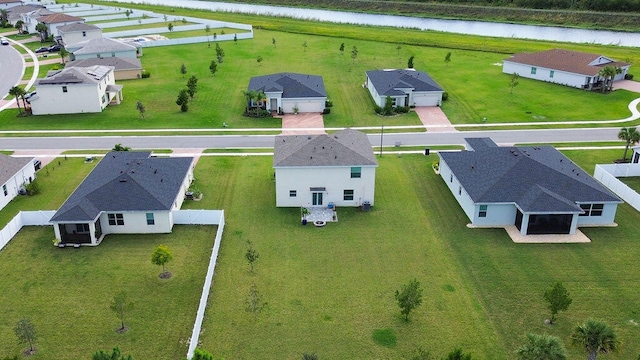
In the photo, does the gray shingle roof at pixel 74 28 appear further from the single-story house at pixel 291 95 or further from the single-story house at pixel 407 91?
the single-story house at pixel 407 91

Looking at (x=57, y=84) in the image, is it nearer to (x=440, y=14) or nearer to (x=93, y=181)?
(x=93, y=181)

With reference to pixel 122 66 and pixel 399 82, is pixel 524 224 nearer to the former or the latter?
pixel 399 82

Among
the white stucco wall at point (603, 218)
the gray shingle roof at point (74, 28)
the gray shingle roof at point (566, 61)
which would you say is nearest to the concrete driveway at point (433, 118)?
the white stucco wall at point (603, 218)

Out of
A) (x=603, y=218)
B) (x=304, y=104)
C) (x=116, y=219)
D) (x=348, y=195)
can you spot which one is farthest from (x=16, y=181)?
(x=603, y=218)

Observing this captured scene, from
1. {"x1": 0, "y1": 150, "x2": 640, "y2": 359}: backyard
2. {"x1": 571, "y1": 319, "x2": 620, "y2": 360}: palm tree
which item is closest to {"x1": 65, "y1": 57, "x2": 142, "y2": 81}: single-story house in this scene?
{"x1": 0, "y1": 150, "x2": 640, "y2": 359}: backyard

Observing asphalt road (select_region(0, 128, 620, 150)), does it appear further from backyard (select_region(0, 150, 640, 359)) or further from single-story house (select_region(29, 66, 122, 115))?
backyard (select_region(0, 150, 640, 359))
